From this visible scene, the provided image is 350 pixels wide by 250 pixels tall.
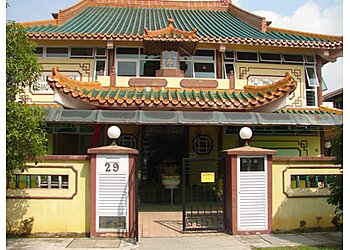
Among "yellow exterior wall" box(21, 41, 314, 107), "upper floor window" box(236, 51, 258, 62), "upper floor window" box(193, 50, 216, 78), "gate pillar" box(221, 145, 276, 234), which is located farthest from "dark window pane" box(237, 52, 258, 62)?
"gate pillar" box(221, 145, 276, 234)

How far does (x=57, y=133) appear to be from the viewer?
1166 cm

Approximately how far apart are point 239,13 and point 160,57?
6.93m

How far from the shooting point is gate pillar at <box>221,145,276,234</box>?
284 inches

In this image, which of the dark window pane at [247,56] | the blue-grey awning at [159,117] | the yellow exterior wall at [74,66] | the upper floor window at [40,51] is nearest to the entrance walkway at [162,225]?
the blue-grey awning at [159,117]

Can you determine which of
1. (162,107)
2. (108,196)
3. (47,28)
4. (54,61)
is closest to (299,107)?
(162,107)

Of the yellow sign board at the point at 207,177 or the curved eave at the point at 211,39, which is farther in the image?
the curved eave at the point at 211,39

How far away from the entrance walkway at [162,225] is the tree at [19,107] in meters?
3.00

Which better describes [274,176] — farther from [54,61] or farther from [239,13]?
[239,13]

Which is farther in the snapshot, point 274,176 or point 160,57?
point 160,57

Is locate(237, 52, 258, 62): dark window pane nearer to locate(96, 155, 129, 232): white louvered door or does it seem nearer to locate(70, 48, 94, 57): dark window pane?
locate(70, 48, 94, 57): dark window pane

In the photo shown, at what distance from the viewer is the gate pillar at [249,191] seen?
721 cm

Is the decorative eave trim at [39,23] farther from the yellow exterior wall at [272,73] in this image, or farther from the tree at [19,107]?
the yellow exterior wall at [272,73]

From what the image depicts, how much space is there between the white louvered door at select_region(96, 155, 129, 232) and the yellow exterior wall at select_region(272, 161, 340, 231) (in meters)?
3.41

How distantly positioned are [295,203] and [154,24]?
1036 cm
